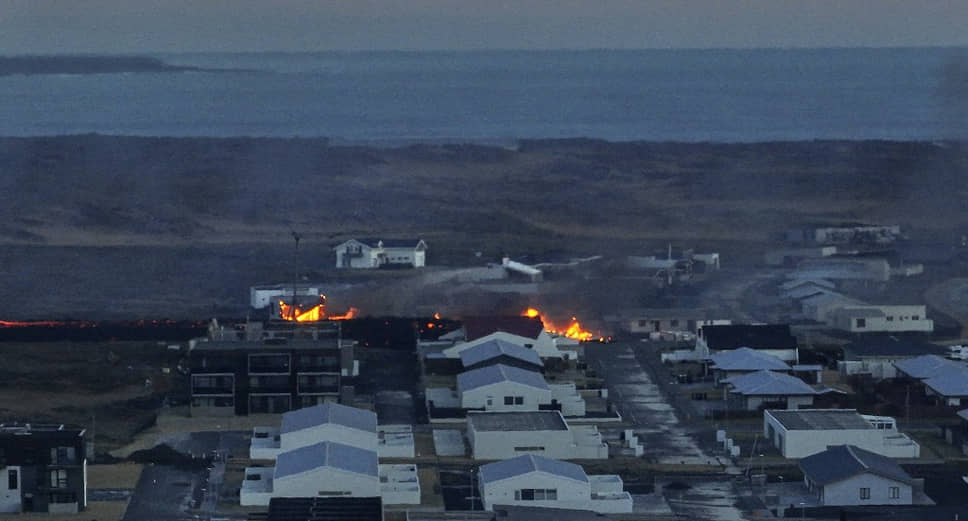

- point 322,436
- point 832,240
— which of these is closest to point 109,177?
point 832,240

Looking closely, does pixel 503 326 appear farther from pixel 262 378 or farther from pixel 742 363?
pixel 262 378

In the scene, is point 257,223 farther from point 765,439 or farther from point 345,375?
point 765,439

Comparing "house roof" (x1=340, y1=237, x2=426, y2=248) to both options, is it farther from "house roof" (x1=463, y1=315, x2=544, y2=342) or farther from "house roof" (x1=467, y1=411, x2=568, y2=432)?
"house roof" (x1=467, y1=411, x2=568, y2=432)

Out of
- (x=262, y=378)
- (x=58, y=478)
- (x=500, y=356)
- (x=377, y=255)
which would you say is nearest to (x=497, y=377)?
(x=500, y=356)

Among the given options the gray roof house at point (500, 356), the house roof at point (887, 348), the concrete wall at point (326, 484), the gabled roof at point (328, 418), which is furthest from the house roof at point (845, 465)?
the house roof at point (887, 348)

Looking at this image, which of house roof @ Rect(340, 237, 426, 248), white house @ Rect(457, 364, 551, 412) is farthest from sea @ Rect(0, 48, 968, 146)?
white house @ Rect(457, 364, 551, 412)

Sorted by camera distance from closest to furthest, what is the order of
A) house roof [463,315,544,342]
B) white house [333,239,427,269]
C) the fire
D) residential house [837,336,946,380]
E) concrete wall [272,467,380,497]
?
concrete wall [272,467,380,497]
residential house [837,336,946,380]
house roof [463,315,544,342]
the fire
white house [333,239,427,269]
